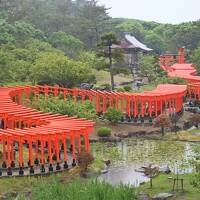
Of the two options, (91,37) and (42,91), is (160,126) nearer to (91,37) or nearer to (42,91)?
(42,91)

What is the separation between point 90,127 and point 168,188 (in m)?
6.34

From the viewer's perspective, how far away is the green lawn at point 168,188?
18.8 meters

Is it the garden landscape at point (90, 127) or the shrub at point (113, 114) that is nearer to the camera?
the garden landscape at point (90, 127)

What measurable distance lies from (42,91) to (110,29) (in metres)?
34.5

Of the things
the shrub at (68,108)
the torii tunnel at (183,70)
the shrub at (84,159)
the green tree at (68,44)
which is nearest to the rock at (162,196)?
the shrub at (84,159)

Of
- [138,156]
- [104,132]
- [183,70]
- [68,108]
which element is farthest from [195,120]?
[183,70]

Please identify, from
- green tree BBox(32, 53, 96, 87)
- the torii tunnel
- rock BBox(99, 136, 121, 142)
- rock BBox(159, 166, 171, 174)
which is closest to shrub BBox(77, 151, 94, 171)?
rock BBox(159, 166, 171, 174)

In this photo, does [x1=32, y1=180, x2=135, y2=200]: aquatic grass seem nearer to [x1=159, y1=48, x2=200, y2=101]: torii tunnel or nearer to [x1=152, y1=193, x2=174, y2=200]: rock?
[x1=152, y1=193, x2=174, y2=200]: rock

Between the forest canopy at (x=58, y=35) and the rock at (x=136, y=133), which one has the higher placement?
the forest canopy at (x=58, y=35)

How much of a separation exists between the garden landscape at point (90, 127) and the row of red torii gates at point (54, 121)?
0.05 metres

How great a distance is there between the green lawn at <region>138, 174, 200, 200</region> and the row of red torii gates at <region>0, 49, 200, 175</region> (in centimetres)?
434

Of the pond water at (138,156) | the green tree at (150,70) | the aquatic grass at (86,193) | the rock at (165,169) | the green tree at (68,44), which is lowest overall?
the pond water at (138,156)

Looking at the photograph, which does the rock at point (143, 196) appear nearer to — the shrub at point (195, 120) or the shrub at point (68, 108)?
the shrub at point (68, 108)

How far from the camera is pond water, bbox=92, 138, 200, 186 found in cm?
2362
